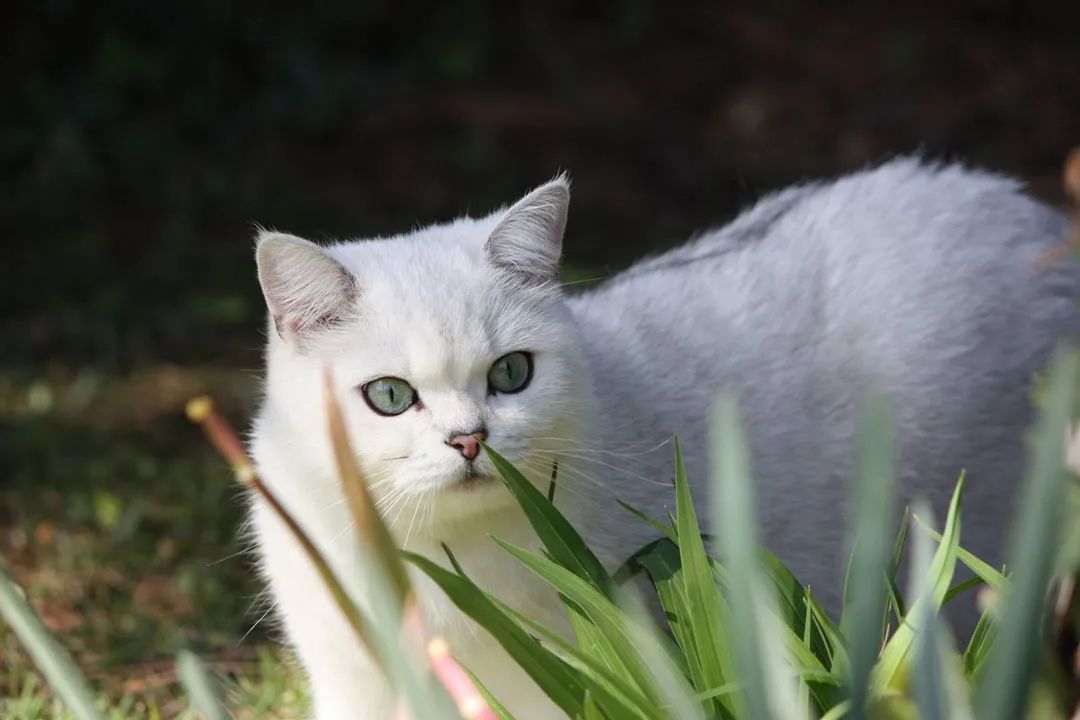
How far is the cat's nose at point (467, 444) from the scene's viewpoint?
2.04 m

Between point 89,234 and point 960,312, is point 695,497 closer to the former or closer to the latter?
point 960,312

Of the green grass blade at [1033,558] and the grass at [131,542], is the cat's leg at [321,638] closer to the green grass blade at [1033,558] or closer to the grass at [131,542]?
the grass at [131,542]

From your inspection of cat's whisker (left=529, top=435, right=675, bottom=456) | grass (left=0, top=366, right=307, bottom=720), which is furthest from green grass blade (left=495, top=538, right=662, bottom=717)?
grass (left=0, top=366, right=307, bottom=720)

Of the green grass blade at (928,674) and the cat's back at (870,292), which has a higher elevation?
the cat's back at (870,292)

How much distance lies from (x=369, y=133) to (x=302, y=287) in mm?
4303

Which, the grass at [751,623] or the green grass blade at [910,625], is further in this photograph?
the green grass blade at [910,625]

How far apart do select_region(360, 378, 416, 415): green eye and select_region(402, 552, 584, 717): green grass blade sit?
0.36 m

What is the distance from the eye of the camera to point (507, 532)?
223 cm

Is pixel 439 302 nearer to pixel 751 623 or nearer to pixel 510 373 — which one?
pixel 510 373

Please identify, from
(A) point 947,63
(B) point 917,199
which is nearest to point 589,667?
(B) point 917,199

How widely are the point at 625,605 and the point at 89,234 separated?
4.17 metres

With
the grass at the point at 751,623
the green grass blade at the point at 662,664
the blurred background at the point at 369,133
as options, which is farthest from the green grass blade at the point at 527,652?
the blurred background at the point at 369,133

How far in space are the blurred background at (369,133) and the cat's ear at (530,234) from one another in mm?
2154

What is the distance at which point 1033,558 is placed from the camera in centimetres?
138
